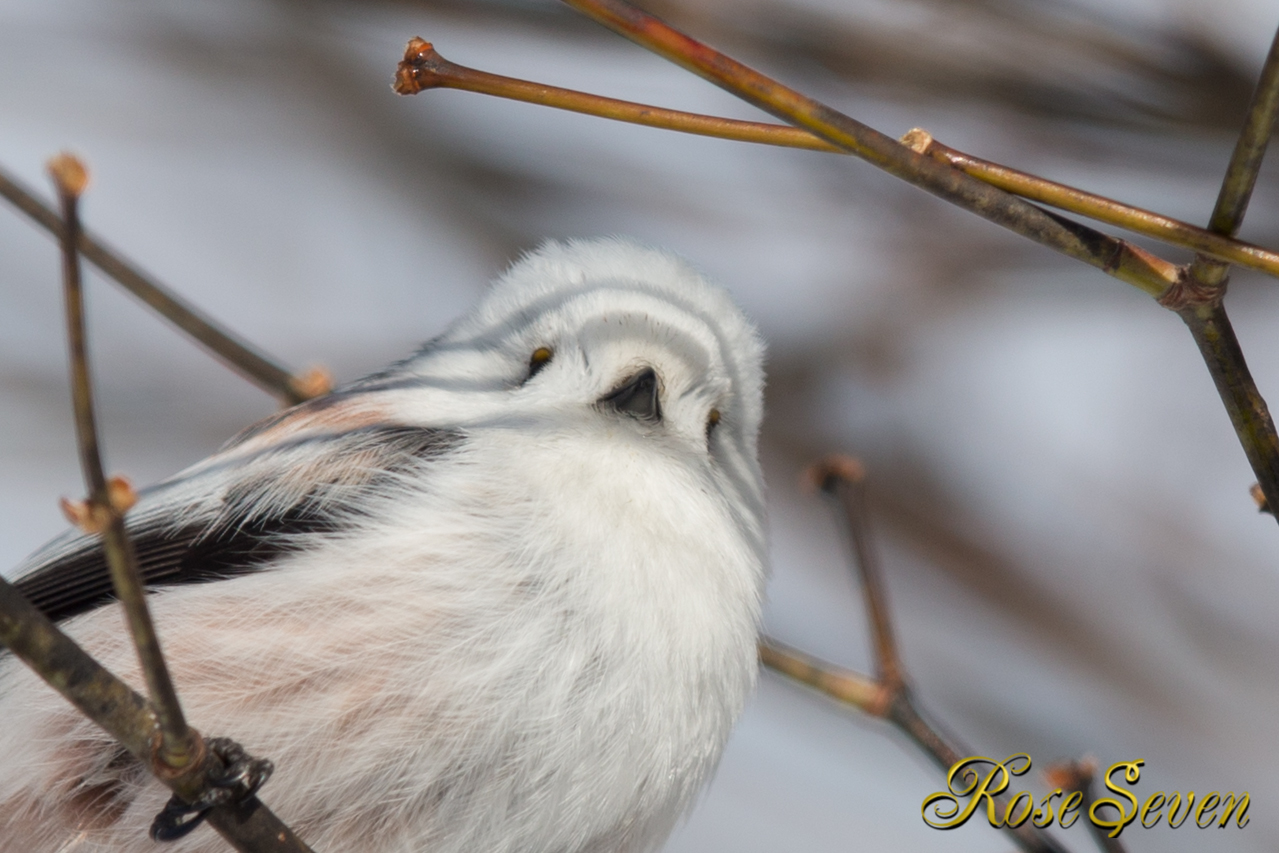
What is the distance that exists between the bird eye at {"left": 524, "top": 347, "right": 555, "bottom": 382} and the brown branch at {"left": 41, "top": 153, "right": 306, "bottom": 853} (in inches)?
47.2

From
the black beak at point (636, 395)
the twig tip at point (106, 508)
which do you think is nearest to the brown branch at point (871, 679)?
the black beak at point (636, 395)

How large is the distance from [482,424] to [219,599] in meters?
0.64

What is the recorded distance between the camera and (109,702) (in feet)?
5.05

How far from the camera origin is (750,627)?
2.47 m

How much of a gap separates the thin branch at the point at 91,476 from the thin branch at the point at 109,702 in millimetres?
143

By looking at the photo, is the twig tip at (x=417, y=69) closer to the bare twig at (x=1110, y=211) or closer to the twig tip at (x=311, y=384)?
the bare twig at (x=1110, y=211)

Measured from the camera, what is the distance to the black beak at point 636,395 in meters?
2.49

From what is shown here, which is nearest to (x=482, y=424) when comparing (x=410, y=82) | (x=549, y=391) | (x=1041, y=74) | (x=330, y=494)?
(x=549, y=391)

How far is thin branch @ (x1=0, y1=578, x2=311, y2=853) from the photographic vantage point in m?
1.46

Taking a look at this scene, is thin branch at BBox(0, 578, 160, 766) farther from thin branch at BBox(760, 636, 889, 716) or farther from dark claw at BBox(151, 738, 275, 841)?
thin branch at BBox(760, 636, 889, 716)

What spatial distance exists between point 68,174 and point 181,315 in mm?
960

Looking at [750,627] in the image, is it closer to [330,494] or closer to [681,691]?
[681,691]

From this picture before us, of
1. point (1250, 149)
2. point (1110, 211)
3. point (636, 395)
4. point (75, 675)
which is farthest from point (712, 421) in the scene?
point (75, 675)

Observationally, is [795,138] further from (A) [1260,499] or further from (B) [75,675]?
(B) [75,675]
